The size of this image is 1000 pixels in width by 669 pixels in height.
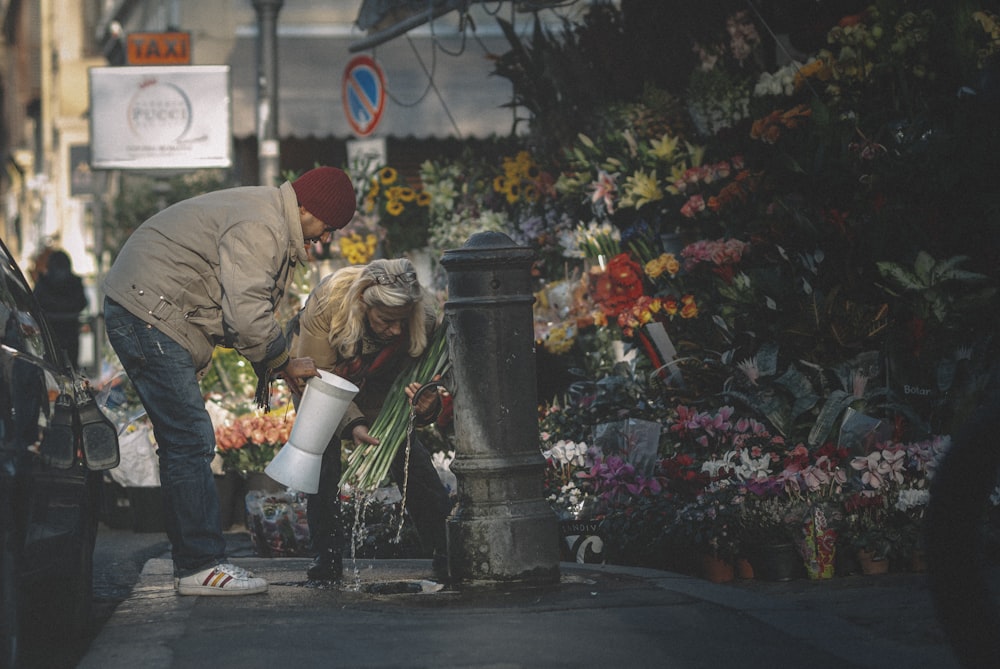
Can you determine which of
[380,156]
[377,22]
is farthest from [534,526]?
[380,156]

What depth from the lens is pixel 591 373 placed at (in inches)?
375

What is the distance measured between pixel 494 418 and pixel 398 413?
0.63 meters

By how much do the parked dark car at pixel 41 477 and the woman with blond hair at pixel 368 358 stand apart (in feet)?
3.21

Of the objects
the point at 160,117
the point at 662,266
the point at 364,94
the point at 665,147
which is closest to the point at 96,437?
the point at 662,266

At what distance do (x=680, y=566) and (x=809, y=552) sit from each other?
21.5 inches

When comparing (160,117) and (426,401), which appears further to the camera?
(160,117)

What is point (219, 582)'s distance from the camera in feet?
20.5

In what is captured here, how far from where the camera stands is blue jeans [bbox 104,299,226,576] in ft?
20.1

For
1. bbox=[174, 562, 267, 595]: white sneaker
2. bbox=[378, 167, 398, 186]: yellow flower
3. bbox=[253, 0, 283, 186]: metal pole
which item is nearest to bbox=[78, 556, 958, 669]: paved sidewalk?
bbox=[174, 562, 267, 595]: white sneaker

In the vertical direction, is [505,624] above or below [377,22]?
below

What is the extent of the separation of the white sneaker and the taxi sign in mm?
12749

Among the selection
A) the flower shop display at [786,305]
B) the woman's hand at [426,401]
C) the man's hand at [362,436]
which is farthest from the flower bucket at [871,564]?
the man's hand at [362,436]

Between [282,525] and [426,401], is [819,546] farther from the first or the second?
[282,525]

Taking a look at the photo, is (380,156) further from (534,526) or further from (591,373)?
(534,526)
